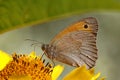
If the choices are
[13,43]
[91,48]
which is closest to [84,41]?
[91,48]

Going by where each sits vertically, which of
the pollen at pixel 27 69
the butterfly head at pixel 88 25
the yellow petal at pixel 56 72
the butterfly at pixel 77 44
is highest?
the butterfly head at pixel 88 25

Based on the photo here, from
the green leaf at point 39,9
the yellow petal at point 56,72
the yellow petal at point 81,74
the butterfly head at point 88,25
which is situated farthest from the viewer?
the yellow petal at point 56,72

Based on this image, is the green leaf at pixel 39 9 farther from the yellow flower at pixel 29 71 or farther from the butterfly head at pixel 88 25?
the butterfly head at pixel 88 25

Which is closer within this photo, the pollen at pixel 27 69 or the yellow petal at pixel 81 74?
the yellow petal at pixel 81 74

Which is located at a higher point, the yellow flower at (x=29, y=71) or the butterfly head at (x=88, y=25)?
the butterfly head at (x=88, y=25)

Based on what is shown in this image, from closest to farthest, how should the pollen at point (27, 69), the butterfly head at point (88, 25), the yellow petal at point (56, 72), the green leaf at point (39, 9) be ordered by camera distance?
the green leaf at point (39, 9)
the pollen at point (27, 69)
the butterfly head at point (88, 25)
the yellow petal at point (56, 72)

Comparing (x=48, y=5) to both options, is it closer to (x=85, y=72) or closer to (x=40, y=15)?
(x=40, y=15)

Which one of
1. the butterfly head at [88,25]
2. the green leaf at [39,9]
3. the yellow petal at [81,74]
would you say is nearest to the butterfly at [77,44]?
the butterfly head at [88,25]

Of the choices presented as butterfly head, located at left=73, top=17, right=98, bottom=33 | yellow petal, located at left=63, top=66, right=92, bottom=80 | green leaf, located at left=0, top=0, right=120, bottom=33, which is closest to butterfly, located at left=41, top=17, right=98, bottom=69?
butterfly head, located at left=73, top=17, right=98, bottom=33
